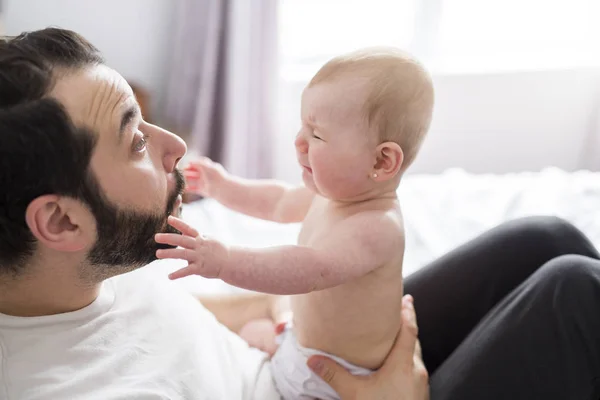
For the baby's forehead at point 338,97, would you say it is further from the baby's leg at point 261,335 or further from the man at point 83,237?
the baby's leg at point 261,335

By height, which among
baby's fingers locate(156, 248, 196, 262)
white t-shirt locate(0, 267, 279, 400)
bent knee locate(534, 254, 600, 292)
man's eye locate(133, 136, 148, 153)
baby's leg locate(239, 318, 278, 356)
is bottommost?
baby's leg locate(239, 318, 278, 356)

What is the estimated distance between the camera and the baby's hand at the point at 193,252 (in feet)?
2.77

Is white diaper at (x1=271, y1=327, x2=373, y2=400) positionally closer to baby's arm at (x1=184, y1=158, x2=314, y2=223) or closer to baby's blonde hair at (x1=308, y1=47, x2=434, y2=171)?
baby's arm at (x1=184, y1=158, x2=314, y2=223)

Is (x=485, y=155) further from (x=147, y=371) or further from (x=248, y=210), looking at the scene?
(x=147, y=371)

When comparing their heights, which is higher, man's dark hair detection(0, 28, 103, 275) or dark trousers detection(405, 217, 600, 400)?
man's dark hair detection(0, 28, 103, 275)

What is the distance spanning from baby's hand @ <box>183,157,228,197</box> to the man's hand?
445 millimetres

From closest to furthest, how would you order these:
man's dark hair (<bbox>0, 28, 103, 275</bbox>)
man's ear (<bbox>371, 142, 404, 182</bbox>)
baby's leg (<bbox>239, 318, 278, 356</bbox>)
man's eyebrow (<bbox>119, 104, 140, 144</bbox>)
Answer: man's dark hair (<bbox>0, 28, 103, 275</bbox>), man's eyebrow (<bbox>119, 104, 140, 144</bbox>), man's ear (<bbox>371, 142, 404, 182</bbox>), baby's leg (<bbox>239, 318, 278, 356</bbox>)

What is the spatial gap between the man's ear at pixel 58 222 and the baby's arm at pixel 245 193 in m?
0.43

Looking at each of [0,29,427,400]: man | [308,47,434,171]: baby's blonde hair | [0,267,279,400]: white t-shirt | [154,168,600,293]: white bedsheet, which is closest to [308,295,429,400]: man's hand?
[0,29,427,400]: man

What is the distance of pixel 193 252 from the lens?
85cm

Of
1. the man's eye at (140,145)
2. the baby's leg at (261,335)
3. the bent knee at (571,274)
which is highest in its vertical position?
the man's eye at (140,145)

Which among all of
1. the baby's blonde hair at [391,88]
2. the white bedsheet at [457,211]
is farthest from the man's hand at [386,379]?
the white bedsheet at [457,211]

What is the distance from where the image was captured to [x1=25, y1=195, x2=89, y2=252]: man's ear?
84 centimetres

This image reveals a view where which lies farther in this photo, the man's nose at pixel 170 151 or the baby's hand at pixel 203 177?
the baby's hand at pixel 203 177
